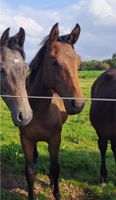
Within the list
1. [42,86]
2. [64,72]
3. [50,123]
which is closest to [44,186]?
[50,123]

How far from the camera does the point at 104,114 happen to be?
6.86 m

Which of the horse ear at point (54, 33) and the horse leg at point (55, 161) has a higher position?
the horse ear at point (54, 33)

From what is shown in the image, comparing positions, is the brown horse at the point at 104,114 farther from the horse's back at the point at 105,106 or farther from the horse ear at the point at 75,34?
the horse ear at the point at 75,34

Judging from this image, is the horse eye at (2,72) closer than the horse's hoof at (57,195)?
Yes

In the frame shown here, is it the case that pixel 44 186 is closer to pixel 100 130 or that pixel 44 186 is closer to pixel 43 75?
pixel 100 130

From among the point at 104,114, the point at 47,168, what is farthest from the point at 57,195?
the point at 104,114

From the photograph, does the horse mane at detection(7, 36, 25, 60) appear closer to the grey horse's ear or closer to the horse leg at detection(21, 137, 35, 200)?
the grey horse's ear

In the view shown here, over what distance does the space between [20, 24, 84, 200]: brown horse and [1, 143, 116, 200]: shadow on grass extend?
590mm

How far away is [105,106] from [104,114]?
0.16 m

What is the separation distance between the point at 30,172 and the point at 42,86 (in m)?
1.23

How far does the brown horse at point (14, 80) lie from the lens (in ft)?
13.8

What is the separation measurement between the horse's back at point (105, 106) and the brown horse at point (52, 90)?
3.36 feet

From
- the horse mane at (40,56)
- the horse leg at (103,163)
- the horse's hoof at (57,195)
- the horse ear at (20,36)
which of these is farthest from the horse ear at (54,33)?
the horse leg at (103,163)

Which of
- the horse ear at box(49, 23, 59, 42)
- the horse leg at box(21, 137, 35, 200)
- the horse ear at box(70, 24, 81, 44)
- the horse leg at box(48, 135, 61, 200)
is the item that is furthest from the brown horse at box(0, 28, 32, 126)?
the horse leg at box(48, 135, 61, 200)
